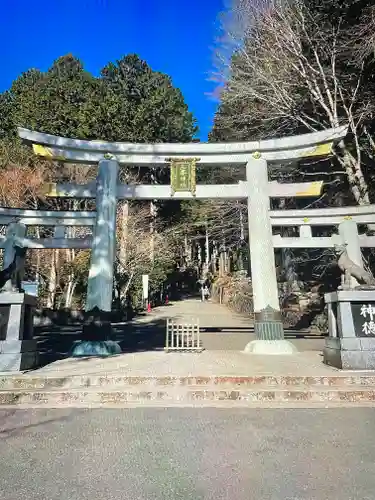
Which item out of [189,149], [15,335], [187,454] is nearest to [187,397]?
[187,454]

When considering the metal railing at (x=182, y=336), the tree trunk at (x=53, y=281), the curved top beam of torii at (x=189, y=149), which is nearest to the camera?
the metal railing at (x=182, y=336)

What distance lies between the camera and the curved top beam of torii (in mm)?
10156

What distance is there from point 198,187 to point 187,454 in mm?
8091

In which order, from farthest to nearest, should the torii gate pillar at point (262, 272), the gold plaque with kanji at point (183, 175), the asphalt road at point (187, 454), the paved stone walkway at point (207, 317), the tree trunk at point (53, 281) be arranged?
the tree trunk at point (53, 281) < the paved stone walkway at point (207, 317) < the gold plaque with kanji at point (183, 175) < the torii gate pillar at point (262, 272) < the asphalt road at point (187, 454)

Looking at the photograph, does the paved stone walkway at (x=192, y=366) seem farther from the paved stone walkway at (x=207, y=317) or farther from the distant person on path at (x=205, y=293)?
the distant person on path at (x=205, y=293)

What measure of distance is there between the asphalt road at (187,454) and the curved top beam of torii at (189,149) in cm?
752

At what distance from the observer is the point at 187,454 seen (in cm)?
333

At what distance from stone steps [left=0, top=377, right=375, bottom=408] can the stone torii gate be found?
418 cm

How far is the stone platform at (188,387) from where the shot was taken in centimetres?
517

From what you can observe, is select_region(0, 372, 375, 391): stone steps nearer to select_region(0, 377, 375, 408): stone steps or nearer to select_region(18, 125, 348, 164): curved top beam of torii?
select_region(0, 377, 375, 408): stone steps

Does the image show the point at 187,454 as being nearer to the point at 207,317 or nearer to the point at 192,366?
the point at 192,366

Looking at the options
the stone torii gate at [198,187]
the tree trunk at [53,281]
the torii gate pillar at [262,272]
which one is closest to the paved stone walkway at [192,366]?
the torii gate pillar at [262,272]

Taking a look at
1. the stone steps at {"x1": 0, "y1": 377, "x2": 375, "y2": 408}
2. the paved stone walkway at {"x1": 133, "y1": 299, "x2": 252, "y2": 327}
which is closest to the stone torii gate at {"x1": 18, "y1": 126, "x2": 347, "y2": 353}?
the stone steps at {"x1": 0, "y1": 377, "x2": 375, "y2": 408}

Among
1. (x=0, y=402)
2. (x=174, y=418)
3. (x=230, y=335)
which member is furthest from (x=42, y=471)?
(x=230, y=335)
